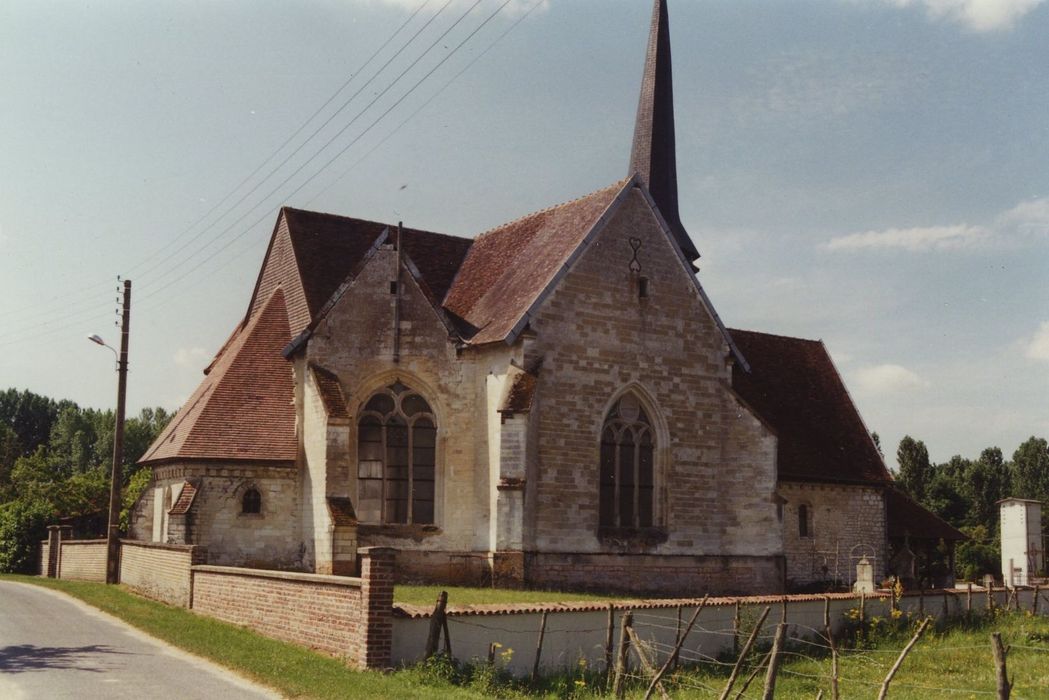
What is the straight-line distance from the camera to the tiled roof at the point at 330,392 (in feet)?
83.0

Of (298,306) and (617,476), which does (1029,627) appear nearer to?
(617,476)

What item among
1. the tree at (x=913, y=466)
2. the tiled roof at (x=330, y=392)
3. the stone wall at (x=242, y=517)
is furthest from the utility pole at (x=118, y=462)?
the tree at (x=913, y=466)

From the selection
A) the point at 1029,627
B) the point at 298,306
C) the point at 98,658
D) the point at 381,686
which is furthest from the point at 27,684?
the point at 1029,627

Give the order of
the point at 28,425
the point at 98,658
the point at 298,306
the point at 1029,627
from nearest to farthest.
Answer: the point at 98,658
the point at 1029,627
the point at 298,306
the point at 28,425

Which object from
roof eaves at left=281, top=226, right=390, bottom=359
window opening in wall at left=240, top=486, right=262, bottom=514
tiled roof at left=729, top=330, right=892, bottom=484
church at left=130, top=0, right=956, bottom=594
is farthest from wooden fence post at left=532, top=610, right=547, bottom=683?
tiled roof at left=729, top=330, right=892, bottom=484

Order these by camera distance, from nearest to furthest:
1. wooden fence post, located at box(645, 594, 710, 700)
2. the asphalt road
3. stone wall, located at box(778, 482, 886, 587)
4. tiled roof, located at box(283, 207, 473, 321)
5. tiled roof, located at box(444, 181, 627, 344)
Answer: wooden fence post, located at box(645, 594, 710, 700) → the asphalt road → tiled roof, located at box(444, 181, 627, 344) → tiled roof, located at box(283, 207, 473, 321) → stone wall, located at box(778, 482, 886, 587)

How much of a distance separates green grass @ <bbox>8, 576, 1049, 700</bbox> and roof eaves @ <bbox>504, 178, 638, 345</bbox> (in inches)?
244

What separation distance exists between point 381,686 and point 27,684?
4.55 meters

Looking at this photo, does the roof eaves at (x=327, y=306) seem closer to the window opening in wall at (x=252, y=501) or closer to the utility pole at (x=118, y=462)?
the window opening in wall at (x=252, y=501)

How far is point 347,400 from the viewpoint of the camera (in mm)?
26453

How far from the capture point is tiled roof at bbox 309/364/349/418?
25297 mm

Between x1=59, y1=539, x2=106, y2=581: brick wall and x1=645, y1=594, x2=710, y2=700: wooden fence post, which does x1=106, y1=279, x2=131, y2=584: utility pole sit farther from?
x1=645, y1=594, x2=710, y2=700: wooden fence post

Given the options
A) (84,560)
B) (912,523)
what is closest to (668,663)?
(84,560)

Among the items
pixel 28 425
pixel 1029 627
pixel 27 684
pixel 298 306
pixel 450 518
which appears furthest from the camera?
pixel 28 425
